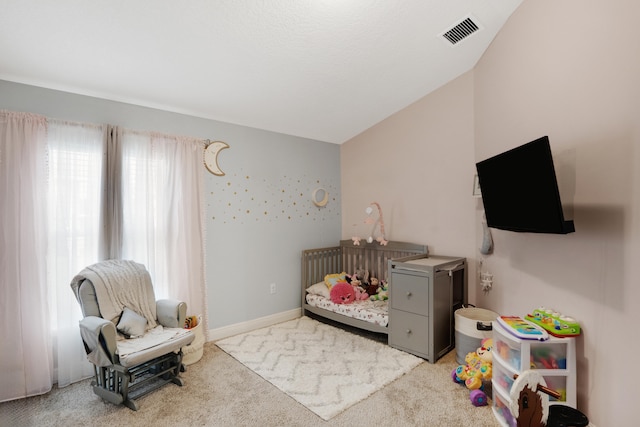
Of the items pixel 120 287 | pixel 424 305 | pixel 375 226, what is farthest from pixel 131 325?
pixel 375 226

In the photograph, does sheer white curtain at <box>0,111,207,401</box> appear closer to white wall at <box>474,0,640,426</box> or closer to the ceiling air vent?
the ceiling air vent

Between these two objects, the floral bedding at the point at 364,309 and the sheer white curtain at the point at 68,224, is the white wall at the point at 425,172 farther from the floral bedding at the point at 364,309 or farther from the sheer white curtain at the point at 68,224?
the sheer white curtain at the point at 68,224

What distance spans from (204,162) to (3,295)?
5.88ft

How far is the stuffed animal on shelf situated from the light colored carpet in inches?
2.2

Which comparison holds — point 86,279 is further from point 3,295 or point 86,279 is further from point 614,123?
point 614,123

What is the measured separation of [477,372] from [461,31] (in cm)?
254

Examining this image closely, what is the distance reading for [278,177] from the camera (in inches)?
151

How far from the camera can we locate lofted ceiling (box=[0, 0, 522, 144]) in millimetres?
1967

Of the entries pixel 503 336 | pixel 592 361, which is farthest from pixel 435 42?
pixel 592 361

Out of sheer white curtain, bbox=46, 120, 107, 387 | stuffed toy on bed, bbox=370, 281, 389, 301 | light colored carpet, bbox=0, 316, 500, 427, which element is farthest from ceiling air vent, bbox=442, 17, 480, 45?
sheer white curtain, bbox=46, 120, 107, 387

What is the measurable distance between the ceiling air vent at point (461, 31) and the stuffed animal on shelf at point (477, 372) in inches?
94.1

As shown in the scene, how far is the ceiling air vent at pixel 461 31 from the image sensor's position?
8.05 ft

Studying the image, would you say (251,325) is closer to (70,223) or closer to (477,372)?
(70,223)

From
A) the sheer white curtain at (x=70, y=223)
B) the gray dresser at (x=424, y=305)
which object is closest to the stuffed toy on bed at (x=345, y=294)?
the gray dresser at (x=424, y=305)
